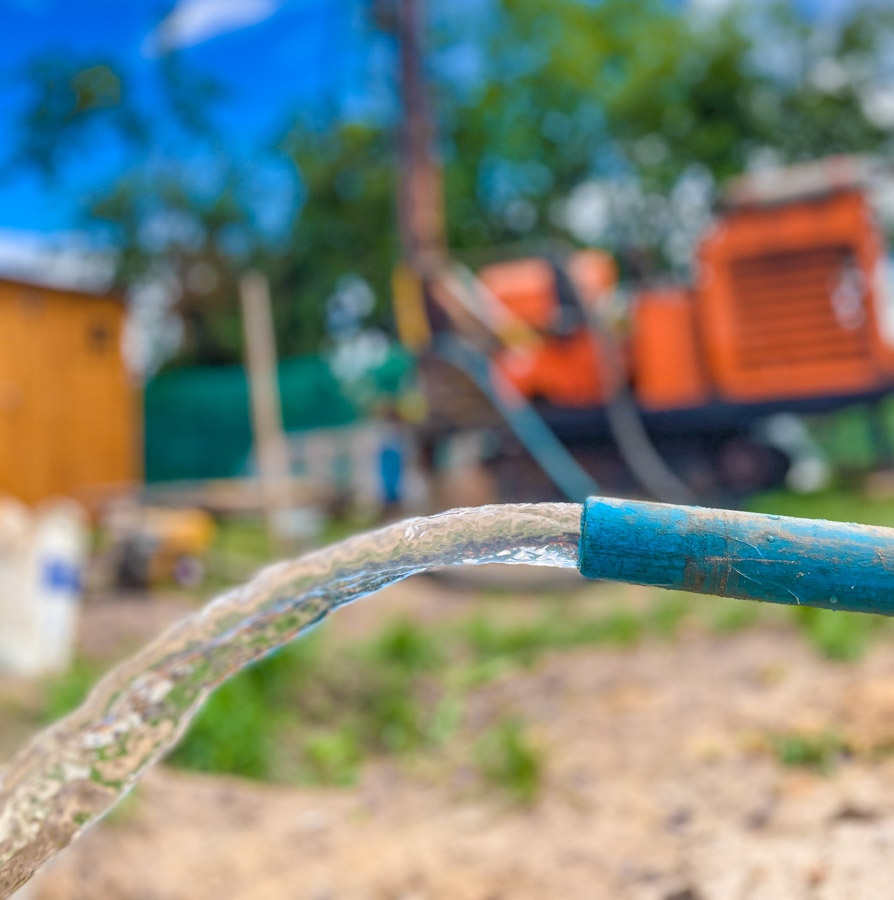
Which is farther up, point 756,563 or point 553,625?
point 756,563

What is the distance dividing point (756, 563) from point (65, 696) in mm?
2676

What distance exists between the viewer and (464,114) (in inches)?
613

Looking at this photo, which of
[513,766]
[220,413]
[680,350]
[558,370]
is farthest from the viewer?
[220,413]

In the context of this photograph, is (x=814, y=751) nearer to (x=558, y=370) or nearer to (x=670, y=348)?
(x=670, y=348)

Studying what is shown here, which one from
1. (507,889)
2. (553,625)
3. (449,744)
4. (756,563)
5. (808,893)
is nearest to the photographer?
(756,563)

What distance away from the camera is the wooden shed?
30.8 ft

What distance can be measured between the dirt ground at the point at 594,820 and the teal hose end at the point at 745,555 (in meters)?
0.89

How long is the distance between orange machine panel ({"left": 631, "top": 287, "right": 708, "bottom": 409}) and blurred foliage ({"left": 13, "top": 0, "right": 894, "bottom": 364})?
8264 millimetres

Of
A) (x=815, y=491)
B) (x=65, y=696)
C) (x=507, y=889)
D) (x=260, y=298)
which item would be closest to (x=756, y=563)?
(x=507, y=889)

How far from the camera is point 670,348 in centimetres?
615

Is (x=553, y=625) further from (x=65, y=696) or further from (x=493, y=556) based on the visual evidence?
(x=493, y=556)

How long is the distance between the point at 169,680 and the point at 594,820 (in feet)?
3.90

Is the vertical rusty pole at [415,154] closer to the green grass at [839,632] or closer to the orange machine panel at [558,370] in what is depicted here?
the orange machine panel at [558,370]

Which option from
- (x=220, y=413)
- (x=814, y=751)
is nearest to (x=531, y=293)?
(x=814, y=751)
